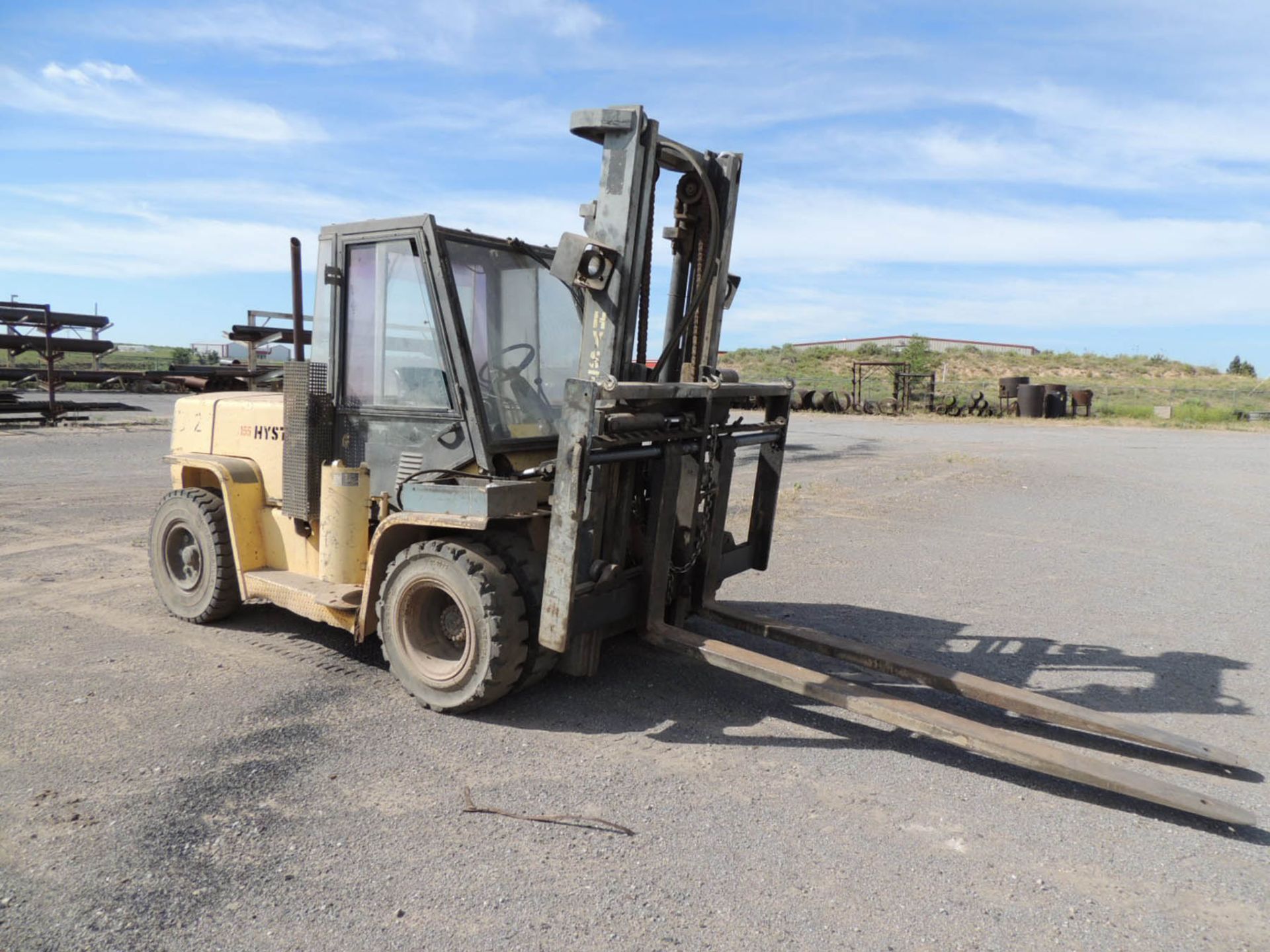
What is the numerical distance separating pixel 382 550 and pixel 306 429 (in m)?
0.96

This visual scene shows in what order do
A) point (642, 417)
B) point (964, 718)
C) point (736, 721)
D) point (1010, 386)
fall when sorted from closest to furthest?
1. point (964, 718)
2. point (642, 417)
3. point (736, 721)
4. point (1010, 386)

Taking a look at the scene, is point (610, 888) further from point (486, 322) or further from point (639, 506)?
point (486, 322)

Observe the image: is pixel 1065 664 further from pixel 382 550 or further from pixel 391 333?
pixel 391 333

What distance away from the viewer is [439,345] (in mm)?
4973

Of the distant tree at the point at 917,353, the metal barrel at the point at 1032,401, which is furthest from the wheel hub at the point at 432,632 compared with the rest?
the distant tree at the point at 917,353

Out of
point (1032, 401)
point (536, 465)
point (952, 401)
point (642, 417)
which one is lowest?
point (536, 465)

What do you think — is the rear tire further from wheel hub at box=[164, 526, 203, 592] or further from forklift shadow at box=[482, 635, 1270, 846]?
forklift shadow at box=[482, 635, 1270, 846]

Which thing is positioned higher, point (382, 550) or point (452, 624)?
point (382, 550)

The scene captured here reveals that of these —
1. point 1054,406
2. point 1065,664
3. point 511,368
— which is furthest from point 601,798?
point 1054,406

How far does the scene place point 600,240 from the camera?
4.61 m

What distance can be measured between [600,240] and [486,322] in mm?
947

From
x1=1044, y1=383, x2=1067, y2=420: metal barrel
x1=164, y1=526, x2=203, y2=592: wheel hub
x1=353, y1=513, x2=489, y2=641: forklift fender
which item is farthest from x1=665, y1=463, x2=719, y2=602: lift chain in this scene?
x1=1044, y1=383, x2=1067, y2=420: metal barrel

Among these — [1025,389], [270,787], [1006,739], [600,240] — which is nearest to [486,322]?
[600,240]

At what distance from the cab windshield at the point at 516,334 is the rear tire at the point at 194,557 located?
2410mm
